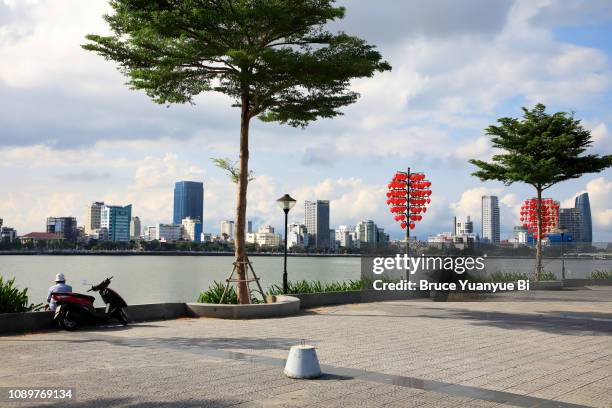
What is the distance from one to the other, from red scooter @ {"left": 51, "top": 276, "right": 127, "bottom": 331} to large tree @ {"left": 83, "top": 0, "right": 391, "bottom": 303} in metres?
4.49

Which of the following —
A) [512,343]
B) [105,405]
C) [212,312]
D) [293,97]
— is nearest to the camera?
[105,405]

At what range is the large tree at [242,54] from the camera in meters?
15.6

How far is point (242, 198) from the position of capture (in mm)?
18406

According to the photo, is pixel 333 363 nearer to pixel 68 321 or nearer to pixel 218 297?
pixel 68 321

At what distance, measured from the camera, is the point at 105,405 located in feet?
21.7

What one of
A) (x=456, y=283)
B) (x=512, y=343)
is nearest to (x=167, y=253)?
(x=456, y=283)

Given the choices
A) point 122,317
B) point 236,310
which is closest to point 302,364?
point 122,317

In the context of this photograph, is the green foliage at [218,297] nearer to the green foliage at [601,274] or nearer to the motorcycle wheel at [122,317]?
the motorcycle wheel at [122,317]

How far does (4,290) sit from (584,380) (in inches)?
500

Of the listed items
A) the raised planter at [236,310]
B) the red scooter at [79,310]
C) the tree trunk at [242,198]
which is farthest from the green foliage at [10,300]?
the tree trunk at [242,198]

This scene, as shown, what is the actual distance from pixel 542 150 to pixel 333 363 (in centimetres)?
2555

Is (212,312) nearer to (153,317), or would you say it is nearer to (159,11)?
(153,317)

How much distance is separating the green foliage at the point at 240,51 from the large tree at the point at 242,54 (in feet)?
0.09

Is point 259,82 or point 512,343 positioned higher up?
point 259,82
